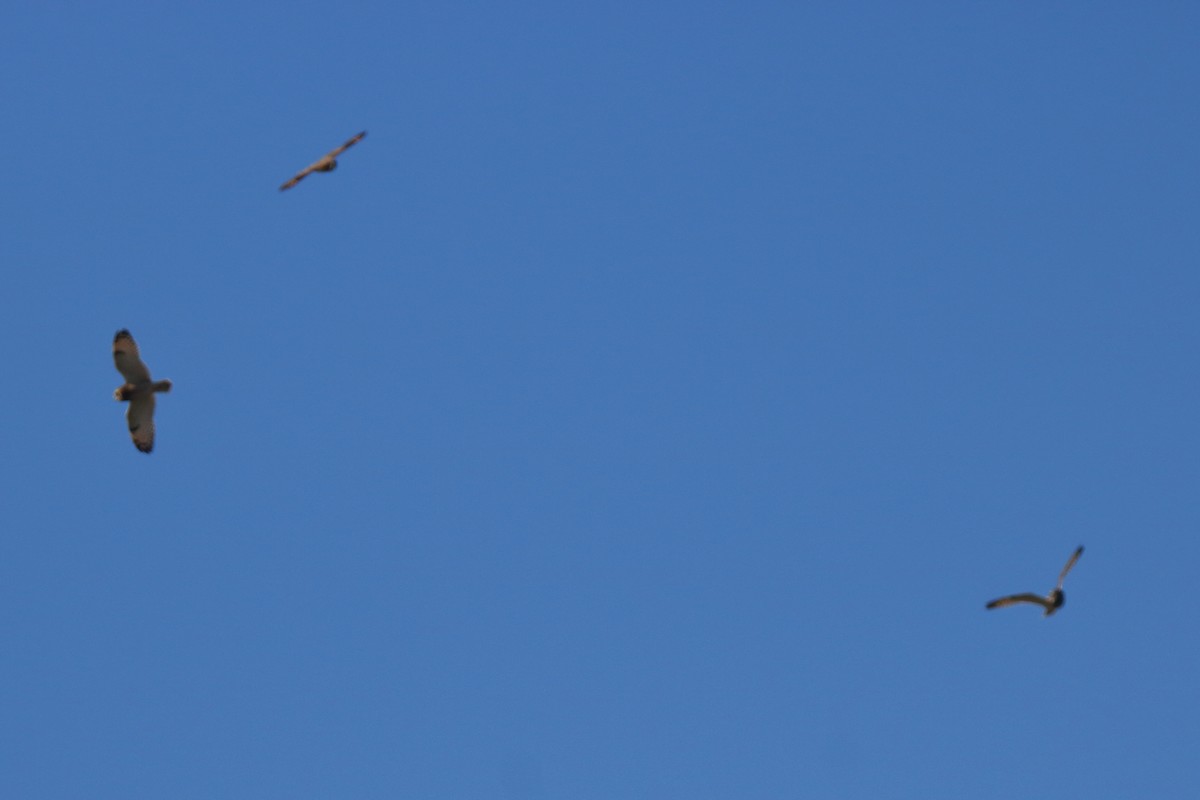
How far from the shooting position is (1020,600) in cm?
3697

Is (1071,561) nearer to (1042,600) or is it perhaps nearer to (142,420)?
(1042,600)

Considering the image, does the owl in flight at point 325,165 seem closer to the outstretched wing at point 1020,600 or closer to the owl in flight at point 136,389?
the owl in flight at point 136,389

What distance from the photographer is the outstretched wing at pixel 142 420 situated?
43812 mm

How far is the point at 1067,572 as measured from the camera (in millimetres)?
35438

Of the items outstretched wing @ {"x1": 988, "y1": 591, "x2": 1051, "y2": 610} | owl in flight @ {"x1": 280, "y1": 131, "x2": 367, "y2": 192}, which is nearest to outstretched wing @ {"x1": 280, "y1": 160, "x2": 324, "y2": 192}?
owl in flight @ {"x1": 280, "y1": 131, "x2": 367, "y2": 192}

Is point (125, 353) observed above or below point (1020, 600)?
above

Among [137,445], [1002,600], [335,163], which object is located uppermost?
[335,163]

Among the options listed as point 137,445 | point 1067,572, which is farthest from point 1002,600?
point 137,445

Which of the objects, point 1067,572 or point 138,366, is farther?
point 138,366

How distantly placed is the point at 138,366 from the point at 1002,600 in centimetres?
2263

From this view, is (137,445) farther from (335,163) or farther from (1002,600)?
(1002,600)

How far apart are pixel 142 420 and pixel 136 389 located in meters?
1.29

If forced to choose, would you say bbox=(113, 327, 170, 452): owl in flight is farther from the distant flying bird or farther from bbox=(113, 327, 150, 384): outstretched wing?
the distant flying bird

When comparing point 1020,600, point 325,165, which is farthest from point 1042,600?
point 325,165
